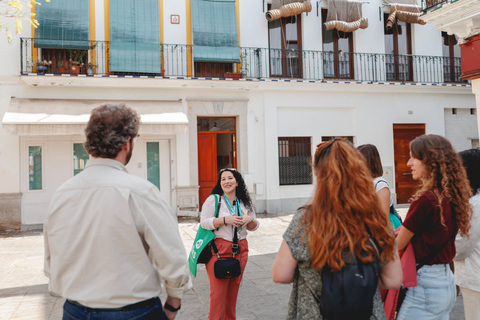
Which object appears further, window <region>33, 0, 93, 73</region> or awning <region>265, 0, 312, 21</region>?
awning <region>265, 0, 312, 21</region>

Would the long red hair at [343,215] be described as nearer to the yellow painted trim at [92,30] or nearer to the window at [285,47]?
the yellow painted trim at [92,30]

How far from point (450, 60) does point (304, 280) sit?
1625cm

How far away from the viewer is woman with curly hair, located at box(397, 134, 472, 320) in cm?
253

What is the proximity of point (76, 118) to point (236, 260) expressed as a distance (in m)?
9.08

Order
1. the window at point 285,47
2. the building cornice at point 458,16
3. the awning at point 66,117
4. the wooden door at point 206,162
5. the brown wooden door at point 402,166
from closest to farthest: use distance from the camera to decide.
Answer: the building cornice at point 458,16 < the awning at point 66,117 < the wooden door at point 206,162 < the window at point 285,47 < the brown wooden door at point 402,166

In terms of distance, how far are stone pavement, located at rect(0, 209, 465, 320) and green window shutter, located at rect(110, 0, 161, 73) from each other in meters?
5.94

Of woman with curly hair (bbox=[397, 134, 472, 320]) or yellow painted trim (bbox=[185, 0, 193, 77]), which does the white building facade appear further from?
woman with curly hair (bbox=[397, 134, 472, 320])

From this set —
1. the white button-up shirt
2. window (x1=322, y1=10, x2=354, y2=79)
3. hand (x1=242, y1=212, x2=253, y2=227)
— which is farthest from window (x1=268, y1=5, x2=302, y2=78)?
the white button-up shirt

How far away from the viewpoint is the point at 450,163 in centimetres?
264

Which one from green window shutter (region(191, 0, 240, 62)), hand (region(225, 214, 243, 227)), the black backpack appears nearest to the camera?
the black backpack

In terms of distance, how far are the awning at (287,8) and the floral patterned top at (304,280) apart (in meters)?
12.6

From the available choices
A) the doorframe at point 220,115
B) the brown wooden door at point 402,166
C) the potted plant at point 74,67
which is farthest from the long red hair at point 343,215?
the brown wooden door at point 402,166

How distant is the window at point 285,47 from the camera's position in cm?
1411

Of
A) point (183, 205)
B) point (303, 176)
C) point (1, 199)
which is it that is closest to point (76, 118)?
point (1, 199)
